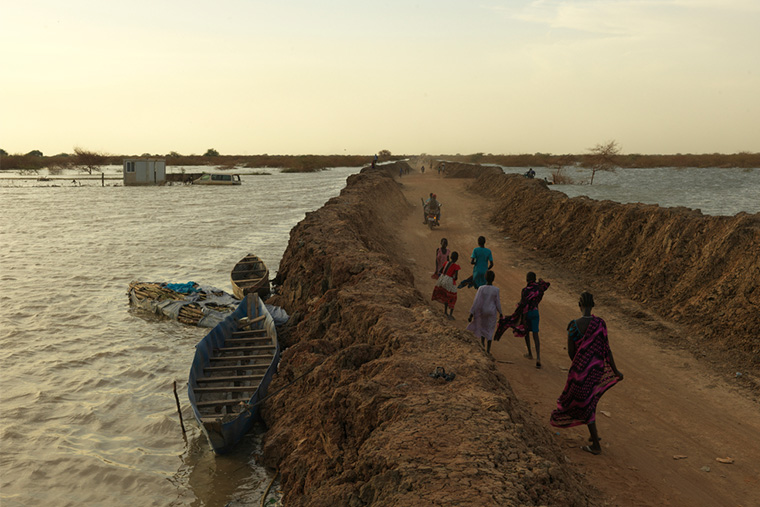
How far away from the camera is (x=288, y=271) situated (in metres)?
16.2

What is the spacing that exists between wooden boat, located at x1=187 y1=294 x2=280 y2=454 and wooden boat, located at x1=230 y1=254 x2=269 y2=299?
344cm

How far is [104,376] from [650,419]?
10.8m

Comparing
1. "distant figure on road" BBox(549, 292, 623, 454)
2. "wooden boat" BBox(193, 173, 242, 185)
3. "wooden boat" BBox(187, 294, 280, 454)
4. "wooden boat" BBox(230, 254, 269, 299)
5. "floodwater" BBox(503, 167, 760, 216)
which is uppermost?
"wooden boat" BBox(193, 173, 242, 185)

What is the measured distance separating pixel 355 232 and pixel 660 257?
921 cm

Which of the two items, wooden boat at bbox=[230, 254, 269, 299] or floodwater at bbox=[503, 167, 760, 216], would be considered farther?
floodwater at bbox=[503, 167, 760, 216]

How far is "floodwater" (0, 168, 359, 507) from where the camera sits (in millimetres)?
7371

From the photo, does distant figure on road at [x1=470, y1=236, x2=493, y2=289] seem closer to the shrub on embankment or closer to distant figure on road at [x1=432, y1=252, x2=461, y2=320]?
distant figure on road at [x1=432, y1=252, x2=461, y2=320]

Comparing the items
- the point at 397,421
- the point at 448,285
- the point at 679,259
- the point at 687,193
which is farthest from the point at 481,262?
the point at 687,193

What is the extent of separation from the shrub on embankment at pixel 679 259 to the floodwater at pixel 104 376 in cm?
944

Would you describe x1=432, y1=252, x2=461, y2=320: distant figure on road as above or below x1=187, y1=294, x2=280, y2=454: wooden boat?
above

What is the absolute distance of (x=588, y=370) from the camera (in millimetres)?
6230

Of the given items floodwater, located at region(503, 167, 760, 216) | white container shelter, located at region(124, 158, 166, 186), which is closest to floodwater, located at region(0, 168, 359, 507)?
floodwater, located at region(503, 167, 760, 216)

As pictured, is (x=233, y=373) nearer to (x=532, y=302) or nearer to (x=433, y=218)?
(x=532, y=302)

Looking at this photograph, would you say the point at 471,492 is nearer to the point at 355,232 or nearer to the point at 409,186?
the point at 355,232
